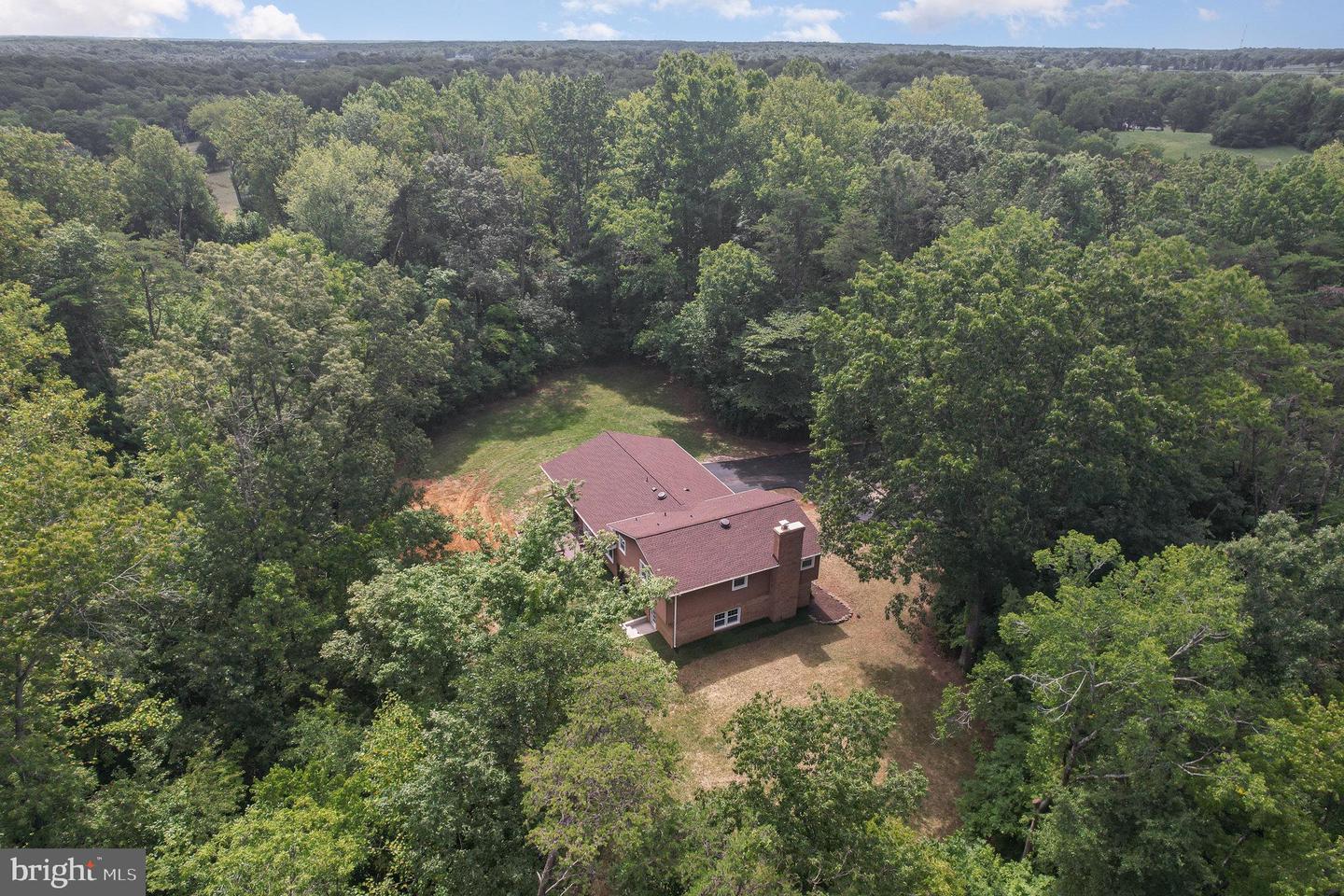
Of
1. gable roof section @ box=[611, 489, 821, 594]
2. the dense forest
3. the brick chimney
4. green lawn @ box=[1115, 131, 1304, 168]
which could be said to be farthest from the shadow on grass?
green lawn @ box=[1115, 131, 1304, 168]

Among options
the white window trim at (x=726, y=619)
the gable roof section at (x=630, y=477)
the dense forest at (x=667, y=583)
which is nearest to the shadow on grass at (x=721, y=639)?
the white window trim at (x=726, y=619)

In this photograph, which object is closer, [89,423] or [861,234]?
[89,423]

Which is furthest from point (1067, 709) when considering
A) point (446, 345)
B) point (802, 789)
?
point (446, 345)

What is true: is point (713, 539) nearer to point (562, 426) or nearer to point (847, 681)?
point (847, 681)

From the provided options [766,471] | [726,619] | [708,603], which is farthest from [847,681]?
[766,471]

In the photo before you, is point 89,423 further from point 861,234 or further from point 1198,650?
point 1198,650

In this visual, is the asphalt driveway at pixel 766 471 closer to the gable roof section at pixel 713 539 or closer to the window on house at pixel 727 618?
the gable roof section at pixel 713 539
